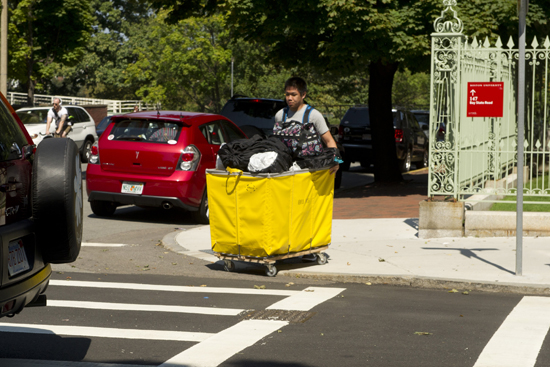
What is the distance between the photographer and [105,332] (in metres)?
5.71

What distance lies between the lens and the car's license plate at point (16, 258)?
3.99 m

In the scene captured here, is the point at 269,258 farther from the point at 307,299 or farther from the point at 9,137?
the point at 9,137

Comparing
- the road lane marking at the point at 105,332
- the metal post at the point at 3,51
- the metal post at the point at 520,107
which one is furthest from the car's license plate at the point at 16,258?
the metal post at the point at 3,51

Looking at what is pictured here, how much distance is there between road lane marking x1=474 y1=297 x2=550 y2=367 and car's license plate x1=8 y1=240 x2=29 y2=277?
2.93 metres

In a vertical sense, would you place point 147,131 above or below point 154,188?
above

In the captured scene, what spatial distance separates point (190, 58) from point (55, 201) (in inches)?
1801

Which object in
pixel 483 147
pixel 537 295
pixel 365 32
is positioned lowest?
pixel 537 295

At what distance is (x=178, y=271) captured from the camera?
846 centimetres

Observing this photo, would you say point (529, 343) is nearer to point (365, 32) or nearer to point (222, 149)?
point (222, 149)

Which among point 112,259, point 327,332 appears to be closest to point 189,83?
point 112,259

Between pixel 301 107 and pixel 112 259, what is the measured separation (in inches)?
118

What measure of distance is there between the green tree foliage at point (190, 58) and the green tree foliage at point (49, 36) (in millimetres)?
5497

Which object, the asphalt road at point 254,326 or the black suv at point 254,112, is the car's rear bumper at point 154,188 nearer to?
the asphalt road at point 254,326

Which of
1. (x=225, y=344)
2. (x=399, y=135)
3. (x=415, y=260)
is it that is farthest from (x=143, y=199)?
(x=399, y=135)
